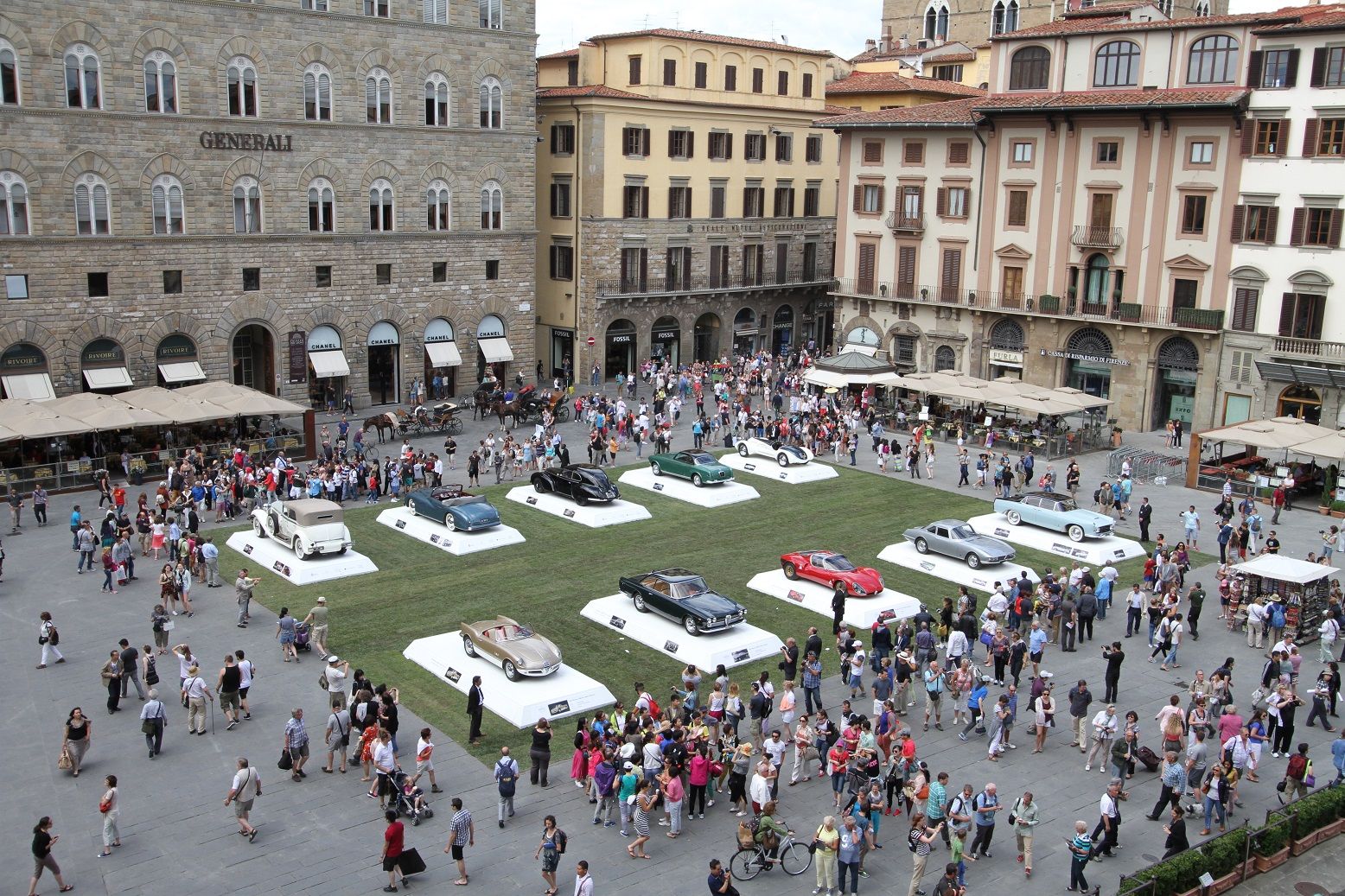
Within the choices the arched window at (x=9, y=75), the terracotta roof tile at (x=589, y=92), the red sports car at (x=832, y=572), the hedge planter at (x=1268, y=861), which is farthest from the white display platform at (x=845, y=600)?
the terracotta roof tile at (x=589, y=92)

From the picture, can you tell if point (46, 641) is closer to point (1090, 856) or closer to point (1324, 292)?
point (1090, 856)

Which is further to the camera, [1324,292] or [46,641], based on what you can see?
[1324,292]

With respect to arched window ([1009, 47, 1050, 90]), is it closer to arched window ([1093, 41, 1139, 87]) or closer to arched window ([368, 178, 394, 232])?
arched window ([1093, 41, 1139, 87])

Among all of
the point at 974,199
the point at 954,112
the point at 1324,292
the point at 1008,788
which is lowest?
the point at 1008,788

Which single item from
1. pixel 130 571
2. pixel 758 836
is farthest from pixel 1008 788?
pixel 130 571

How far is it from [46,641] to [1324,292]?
45571 mm

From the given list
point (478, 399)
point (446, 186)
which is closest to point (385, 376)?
point (478, 399)

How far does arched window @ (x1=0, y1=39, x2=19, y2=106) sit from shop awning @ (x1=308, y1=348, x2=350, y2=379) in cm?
1469

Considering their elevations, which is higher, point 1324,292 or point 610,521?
point 1324,292

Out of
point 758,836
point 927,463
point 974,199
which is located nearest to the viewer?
point 758,836

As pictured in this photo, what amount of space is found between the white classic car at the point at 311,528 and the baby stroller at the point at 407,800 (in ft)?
43.1

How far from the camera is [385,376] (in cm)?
5572

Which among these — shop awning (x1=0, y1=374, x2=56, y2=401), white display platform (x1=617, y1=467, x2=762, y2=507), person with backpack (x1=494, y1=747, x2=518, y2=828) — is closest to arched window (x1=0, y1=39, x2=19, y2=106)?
shop awning (x1=0, y1=374, x2=56, y2=401)

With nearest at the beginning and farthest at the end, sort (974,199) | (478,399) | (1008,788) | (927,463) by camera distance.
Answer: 1. (1008,788)
2. (927,463)
3. (478,399)
4. (974,199)
